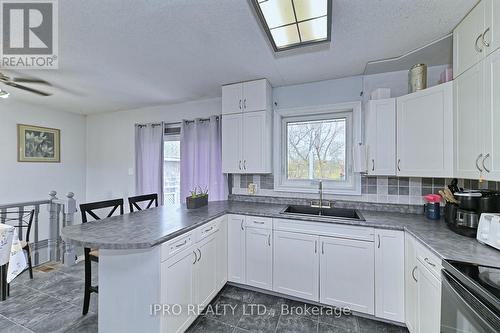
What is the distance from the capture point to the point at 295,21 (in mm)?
1445

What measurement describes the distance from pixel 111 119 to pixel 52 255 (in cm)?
250

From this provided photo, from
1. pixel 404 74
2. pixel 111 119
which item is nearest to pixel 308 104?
pixel 404 74

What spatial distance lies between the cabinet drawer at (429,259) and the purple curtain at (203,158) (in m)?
2.25

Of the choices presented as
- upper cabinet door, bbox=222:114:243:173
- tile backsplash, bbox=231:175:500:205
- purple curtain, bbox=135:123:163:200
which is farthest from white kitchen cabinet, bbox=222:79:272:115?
purple curtain, bbox=135:123:163:200

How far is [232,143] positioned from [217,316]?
6.08 feet

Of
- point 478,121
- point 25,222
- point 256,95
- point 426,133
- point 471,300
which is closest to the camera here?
point 471,300

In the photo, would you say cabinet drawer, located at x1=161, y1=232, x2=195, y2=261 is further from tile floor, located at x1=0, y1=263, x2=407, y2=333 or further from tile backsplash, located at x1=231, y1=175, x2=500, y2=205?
tile backsplash, located at x1=231, y1=175, x2=500, y2=205

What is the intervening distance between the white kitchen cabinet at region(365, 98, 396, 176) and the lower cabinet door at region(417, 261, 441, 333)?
36.5 inches

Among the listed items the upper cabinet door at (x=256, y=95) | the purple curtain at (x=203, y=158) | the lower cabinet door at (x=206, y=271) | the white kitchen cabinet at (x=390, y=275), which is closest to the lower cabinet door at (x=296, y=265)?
the white kitchen cabinet at (x=390, y=275)

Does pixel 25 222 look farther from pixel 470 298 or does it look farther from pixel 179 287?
pixel 470 298

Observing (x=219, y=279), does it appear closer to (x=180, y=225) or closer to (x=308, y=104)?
(x=180, y=225)

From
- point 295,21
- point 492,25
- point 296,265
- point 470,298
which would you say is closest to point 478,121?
point 492,25

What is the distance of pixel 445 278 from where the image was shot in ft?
3.63

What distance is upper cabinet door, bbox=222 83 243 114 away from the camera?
269cm
